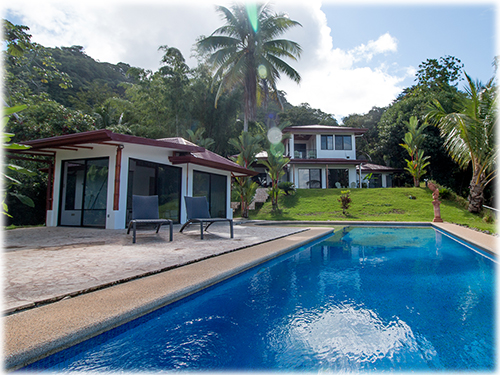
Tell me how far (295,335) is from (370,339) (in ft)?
1.99

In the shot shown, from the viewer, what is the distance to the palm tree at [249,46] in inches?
726

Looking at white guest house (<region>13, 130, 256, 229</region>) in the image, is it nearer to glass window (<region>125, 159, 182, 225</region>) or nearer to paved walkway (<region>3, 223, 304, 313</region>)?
glass window (<region>125, 159, 182, 225</region>)

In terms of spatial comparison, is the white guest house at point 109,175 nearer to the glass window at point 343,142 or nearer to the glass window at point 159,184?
the glass window at point 159,184

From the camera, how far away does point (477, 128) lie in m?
12.5

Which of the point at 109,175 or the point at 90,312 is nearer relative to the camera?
the point at 90,312

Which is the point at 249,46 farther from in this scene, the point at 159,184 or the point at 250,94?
the point at 159,184

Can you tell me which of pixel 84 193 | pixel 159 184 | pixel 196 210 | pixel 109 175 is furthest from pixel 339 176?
pixel 84 193

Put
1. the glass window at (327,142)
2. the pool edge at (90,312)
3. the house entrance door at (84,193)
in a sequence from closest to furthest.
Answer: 1. the pool edge at (90,312)
2. the house entrance door at (84,193)
3. the glass window at (327,142)

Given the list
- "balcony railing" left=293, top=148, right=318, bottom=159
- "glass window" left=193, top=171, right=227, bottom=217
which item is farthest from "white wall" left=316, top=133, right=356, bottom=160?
"glass window" left=193, top=171, right=227, bottom=217

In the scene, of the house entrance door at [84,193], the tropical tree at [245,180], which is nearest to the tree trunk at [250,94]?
the tropical tree at [245,180]

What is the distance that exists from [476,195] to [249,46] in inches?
598

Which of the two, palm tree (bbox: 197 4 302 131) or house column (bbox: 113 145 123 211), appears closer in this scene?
house column (bbox: 113 145 123 211)

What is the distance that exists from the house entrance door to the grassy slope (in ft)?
27.6

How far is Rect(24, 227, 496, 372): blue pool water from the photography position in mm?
1996
